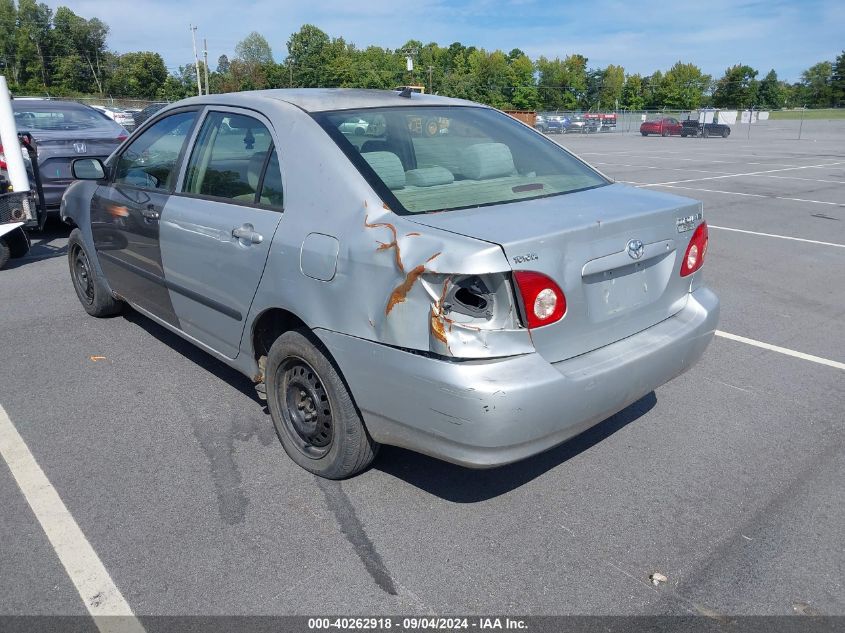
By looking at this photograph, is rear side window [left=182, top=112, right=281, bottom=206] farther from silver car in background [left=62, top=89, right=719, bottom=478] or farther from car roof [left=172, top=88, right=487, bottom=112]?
car roof [left=172, top=88, right=487, bottom=112]

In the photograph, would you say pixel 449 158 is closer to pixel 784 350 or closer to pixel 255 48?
pixel 784 350

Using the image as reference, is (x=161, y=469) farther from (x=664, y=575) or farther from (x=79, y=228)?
(x=79, y=228)

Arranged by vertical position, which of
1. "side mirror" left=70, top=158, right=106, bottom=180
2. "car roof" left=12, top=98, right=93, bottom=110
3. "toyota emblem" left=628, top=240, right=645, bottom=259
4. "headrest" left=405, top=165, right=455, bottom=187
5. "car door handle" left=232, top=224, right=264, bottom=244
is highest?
"car roof" left=12, top=98, right=93, bottom=110

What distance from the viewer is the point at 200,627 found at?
2375mm

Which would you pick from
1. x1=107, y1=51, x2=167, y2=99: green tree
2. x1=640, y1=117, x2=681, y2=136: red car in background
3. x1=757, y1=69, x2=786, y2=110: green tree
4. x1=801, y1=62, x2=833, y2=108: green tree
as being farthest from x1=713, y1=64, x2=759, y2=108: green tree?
x1=107, y1=51, x2=167, y2=99: green tree

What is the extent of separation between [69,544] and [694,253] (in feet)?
9.91

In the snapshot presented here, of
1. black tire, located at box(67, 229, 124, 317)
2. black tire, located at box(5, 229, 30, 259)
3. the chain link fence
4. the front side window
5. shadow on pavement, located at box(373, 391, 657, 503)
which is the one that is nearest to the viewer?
shadow on pavement, located at box(373, 391, 657, 503)

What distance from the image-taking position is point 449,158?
11.3 feet

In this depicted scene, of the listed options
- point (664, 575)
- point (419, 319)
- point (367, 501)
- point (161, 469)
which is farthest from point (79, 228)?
point (664, 575)

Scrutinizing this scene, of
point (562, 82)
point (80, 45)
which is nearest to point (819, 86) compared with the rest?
point (562, 82)

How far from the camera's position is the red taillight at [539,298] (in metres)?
2.50

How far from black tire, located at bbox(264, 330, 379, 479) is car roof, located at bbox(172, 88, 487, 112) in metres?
1.14

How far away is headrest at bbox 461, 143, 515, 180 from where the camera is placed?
11.1 feet

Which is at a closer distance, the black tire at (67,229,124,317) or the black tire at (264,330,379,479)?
the black tire at (264,330,379,479)
